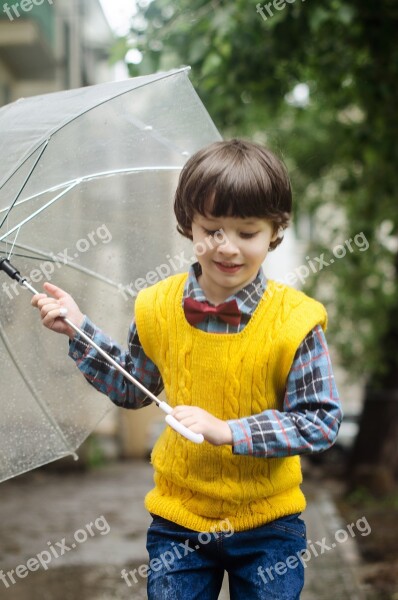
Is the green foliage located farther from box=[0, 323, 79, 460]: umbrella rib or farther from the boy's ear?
box=[0, 323, 79, 460]: umbrella rib

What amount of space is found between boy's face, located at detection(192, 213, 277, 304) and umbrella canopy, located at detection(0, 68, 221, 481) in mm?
758

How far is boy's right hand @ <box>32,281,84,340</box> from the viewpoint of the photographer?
9.18ft

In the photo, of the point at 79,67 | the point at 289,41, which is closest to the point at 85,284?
the point at 289,41

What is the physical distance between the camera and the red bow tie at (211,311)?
2.60 m

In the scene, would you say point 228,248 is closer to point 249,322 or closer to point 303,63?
point 249,322

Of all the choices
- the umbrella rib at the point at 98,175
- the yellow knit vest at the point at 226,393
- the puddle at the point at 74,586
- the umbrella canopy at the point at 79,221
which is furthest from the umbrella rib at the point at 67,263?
the puddle at the point at 74,586

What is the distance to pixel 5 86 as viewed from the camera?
1259 centimetres

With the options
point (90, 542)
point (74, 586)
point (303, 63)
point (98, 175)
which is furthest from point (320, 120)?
point (98, 175)

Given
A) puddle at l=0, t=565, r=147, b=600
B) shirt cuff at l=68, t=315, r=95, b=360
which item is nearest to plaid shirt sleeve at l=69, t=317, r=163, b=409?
shirt cuff at l=68, t=315, r=95, b=360

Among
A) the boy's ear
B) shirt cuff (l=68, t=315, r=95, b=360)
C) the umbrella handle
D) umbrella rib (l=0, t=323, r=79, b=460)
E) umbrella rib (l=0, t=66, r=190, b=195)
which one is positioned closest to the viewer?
the umbrella handle

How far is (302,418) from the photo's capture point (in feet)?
8.25

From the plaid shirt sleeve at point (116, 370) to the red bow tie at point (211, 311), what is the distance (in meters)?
0.27

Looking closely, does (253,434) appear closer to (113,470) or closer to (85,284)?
(85,284)

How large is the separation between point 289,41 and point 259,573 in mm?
4473
